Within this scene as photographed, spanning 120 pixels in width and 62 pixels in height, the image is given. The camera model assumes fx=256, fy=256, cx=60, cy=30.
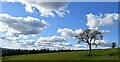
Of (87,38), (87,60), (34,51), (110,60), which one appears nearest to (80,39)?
(87,38)

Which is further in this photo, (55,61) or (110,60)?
(55,61)

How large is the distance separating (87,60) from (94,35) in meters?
10.1

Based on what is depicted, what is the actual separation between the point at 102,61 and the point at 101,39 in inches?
514

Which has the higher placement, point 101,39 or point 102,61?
point 101,39

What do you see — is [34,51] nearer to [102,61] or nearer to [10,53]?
[10,53]

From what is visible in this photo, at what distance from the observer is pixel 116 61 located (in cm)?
6912

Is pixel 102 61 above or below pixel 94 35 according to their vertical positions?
below

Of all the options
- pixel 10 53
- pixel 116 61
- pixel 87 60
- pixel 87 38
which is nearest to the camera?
pixel 116 61

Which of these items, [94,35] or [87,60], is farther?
[94,35]

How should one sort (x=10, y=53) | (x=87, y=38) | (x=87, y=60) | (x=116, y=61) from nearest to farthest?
1. (x=116, y=61)
2. (x=87, y=60)
3. (x=87, y=38)
4. (x=10, y=53)

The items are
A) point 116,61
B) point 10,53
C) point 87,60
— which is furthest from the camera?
point 10,53

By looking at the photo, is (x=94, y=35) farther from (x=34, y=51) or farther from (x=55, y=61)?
(x=34, y=51)

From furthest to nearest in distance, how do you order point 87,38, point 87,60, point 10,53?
point 10,53 < point 87,38 < point 87,60

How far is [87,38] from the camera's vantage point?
80438 mm
